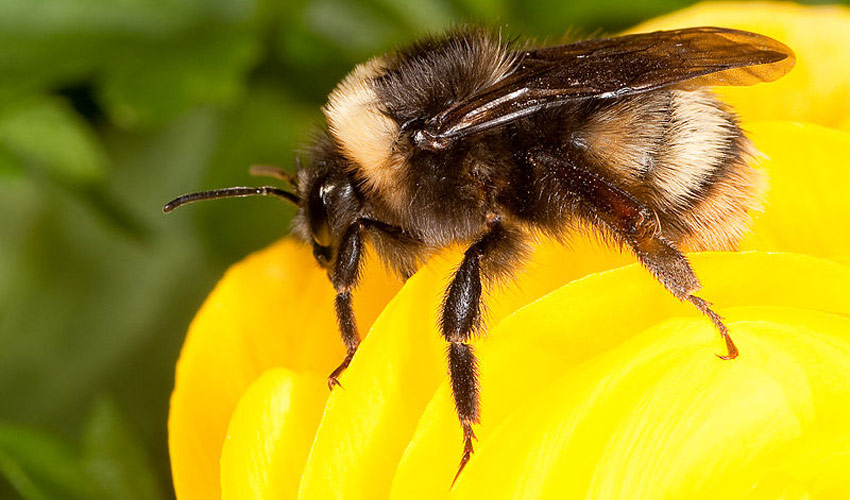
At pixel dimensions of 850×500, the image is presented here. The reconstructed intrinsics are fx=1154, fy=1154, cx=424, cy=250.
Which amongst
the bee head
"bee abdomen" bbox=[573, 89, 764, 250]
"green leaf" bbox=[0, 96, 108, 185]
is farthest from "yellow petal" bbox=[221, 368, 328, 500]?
"green leaf" bbox=[0, 96, 108, 185]

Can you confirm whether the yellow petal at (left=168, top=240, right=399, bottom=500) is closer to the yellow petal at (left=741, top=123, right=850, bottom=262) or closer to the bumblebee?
the bumblebee

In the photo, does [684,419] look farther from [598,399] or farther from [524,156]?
[524,156]

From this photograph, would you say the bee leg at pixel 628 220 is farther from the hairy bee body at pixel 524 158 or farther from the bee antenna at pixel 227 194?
the bee antenna at pixel 227 194

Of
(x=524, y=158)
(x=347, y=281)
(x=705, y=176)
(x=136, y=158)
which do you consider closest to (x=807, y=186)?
(x=705, y=176)

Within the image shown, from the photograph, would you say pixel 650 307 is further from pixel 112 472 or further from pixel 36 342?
pixel 36 342

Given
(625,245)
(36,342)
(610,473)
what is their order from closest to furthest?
(610,473), (625,245), (36,342)

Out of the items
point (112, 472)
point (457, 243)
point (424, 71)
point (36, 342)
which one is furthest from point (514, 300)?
point (36, 342)
